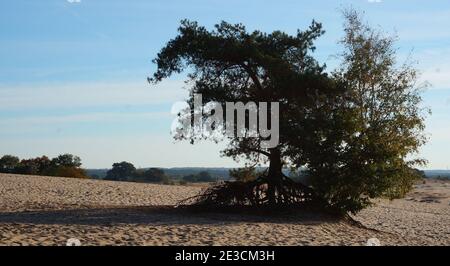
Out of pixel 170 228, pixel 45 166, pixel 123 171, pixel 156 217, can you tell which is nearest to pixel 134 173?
pixel 123 171

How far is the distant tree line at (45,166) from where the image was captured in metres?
54.0

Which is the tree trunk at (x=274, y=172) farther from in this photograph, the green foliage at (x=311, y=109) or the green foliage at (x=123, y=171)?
the green foliage at (x=123, y=171)

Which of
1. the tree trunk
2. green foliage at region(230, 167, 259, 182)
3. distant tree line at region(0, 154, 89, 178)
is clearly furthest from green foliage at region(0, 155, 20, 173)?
the tree trunk

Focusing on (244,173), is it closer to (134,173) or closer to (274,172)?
(274,172)

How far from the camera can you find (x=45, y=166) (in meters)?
63.5

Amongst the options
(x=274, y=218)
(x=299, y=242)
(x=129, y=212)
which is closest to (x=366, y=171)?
(x=274, y=218)

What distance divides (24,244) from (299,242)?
6921 millimetres

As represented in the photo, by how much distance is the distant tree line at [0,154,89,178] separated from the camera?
54031mm

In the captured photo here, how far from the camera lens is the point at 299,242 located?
49.6 feet

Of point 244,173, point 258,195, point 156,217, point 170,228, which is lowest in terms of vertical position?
point 170,228

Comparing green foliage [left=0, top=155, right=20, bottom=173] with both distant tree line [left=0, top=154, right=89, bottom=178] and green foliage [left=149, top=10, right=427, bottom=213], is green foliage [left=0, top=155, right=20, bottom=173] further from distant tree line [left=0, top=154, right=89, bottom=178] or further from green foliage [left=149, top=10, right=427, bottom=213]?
green foliage [left=149, top=10, right=427, bottom=213]

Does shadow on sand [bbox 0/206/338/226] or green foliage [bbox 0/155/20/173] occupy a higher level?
green foliage [bbox 0/155/20/173]

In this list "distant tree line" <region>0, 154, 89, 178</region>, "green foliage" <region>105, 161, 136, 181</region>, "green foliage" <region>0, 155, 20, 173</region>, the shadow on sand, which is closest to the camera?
the shadow on sand
